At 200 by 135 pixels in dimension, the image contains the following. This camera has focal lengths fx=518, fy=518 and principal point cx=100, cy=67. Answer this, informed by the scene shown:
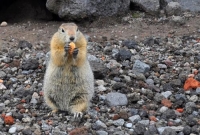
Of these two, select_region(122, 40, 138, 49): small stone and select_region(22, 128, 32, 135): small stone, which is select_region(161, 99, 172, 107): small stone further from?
select_region(122, 40, 138, 49): small stone

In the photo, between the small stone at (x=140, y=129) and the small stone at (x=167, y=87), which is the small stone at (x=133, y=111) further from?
the small stone at (x=167, y=87)

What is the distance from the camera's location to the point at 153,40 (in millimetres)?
9086

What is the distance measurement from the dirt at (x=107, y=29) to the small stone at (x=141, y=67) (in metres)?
1.37

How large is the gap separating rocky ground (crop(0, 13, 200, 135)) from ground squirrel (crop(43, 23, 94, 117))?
17 cm

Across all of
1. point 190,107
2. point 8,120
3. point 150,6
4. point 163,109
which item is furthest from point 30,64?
point 150,6

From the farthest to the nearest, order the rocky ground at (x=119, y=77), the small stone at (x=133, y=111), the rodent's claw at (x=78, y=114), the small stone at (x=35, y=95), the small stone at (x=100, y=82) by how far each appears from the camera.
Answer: the small stone at (x=100, y=82) → the small stone at (x=35, y=95) → the small stone at (x=133, y=111) → the rodent's claw at (x=78, y=114) → the rocky ground at (x=119, y=77)

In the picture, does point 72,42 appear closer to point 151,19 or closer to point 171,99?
point 171,99

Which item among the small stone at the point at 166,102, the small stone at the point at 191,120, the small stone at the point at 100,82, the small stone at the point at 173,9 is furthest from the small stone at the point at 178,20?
the small stone at the point at 191,120

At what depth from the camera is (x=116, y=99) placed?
684 centimetres

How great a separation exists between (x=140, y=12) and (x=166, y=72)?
8.83ft

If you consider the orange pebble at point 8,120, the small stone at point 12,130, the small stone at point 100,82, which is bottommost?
the small stone at point 12,130

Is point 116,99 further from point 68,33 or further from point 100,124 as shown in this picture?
point 68,33

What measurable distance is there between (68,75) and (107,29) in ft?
11.3

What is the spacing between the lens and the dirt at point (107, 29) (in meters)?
9.30
